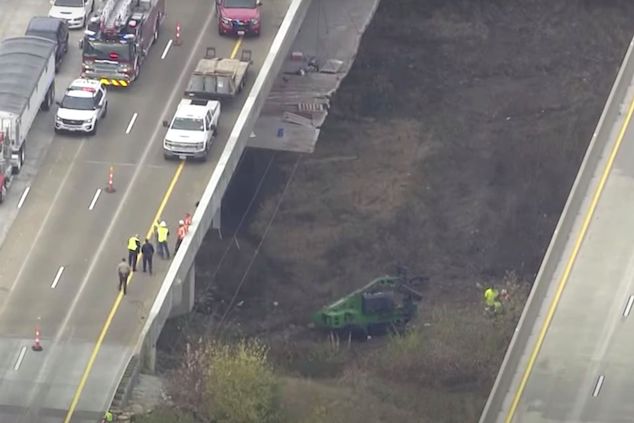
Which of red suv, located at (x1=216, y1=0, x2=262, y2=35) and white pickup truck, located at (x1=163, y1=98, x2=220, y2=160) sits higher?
red suv, located at (x1=216, y1=0, x2=262, y2=35)

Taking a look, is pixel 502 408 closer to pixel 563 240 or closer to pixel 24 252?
pixel 563 240

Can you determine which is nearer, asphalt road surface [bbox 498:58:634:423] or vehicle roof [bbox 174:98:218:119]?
asphalt road surface [bbox 498:58:634:423]

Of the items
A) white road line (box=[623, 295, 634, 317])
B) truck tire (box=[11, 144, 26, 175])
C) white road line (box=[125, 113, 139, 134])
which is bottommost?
truck tire (box=[11, 144, 26, 175])

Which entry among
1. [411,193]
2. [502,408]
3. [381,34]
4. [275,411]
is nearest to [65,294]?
[275,411]

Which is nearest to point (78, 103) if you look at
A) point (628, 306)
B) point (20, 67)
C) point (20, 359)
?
point (20, 67)

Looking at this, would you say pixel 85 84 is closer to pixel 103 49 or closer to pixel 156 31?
pixel 103 49

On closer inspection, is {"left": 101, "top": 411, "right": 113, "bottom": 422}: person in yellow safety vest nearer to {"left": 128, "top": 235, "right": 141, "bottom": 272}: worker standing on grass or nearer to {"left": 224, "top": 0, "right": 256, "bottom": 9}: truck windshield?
{"left": 128, "top": 235, "right": 141, "bottom": 272}: worker standing on grass

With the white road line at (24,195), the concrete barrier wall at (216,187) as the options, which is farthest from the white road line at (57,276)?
the white road line at (24,195)

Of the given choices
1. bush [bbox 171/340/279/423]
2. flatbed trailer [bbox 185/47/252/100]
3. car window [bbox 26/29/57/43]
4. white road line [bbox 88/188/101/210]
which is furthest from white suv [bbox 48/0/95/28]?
bush [bbox 171/340/279/423]
